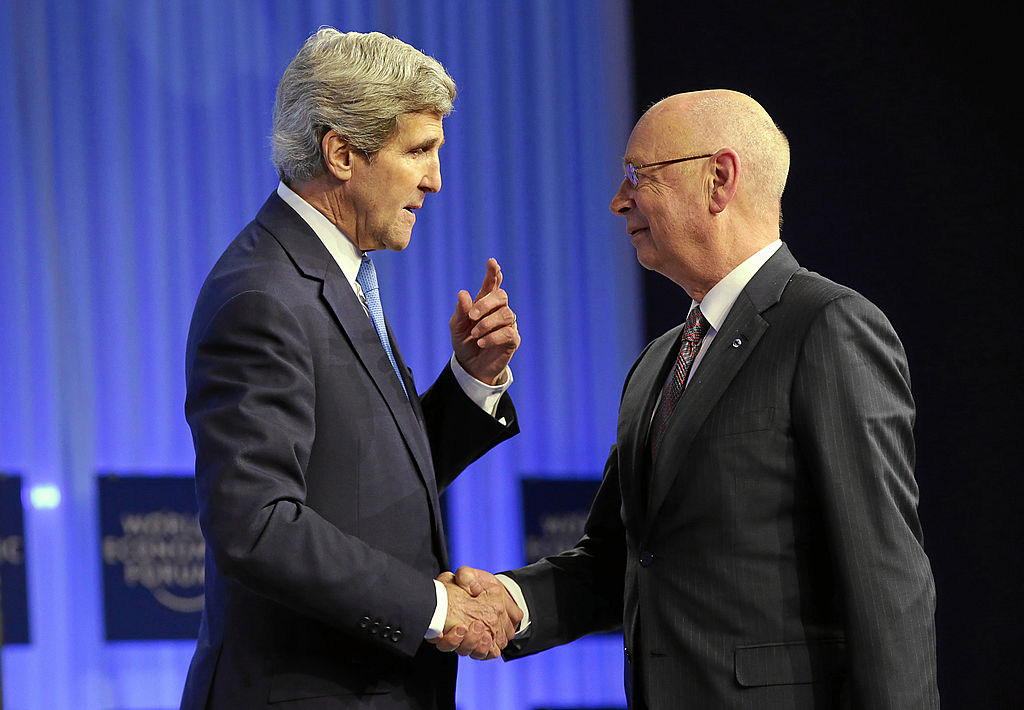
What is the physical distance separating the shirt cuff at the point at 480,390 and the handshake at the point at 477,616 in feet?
1.18

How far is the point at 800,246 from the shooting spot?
13.7 feet

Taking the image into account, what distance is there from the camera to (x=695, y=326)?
2137 mm

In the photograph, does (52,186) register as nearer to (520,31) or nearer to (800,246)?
(520,31)

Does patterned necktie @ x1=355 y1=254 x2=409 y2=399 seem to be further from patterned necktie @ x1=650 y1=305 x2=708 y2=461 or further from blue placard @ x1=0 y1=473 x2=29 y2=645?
blue placard @ x1=0 y1=473 x2=29 y2=645

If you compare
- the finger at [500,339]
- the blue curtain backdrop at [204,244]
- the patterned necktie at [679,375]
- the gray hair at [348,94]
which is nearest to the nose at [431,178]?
the gray hair at [348,94]

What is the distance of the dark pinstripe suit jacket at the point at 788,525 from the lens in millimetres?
1761

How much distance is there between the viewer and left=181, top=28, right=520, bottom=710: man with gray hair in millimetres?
1768

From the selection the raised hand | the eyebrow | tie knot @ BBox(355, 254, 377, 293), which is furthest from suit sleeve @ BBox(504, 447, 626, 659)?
the eyebrow

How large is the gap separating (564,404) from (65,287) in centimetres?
179

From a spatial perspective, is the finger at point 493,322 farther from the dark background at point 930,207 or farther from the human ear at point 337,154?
the dark background at point 930,207

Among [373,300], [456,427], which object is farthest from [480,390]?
[373,300]

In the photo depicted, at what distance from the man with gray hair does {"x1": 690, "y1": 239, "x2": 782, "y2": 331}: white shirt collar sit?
0.57m

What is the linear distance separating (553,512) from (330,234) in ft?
7.42

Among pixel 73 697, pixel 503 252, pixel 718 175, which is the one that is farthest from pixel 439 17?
pixel 73 697
